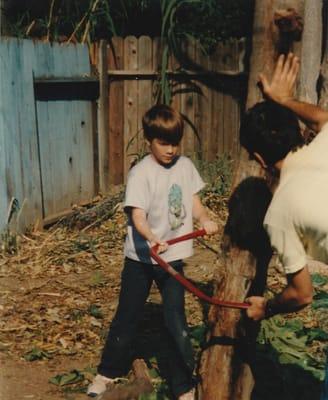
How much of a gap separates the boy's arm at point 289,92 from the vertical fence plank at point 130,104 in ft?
19.0

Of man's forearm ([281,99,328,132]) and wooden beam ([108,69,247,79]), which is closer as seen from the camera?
man's forearm ([281,99,328,132])

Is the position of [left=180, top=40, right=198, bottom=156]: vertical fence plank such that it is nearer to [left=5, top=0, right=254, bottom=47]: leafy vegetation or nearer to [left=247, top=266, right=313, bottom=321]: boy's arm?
[left=5, top=0, right=254, bottom=47]: leafy vegetation

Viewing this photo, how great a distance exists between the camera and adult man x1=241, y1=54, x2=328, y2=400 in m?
2.80

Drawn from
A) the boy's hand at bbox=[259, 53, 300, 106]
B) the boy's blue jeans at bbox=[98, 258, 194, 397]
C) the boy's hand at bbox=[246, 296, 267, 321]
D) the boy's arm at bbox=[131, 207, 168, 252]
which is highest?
the boy's hand at bbox=[259, 53, 300, 106]

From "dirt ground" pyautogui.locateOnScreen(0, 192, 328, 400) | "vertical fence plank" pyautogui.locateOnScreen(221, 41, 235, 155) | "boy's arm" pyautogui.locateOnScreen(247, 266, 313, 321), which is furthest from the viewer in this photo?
"vertical fence plank" pyautogui.locateOnScreen(221, 41, 235, 155)

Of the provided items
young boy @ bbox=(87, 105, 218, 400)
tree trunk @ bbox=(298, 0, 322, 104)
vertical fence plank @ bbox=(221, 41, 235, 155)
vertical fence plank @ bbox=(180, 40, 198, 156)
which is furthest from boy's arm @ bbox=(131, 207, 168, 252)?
vertical fence plank @ bbox=(221, 41, 235, 155)

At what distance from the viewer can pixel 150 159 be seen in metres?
4.14

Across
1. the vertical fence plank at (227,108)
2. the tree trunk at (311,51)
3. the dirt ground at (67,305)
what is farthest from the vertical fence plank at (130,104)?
the tree trunk at (311,51)

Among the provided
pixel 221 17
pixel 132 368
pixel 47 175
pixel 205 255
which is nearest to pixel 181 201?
pixel 132 368

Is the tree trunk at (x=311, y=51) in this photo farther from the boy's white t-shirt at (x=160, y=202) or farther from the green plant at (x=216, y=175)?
the boy's white t-shirt at (x=160, y=202)

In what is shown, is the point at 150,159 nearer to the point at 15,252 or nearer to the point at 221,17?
the point at 15,252

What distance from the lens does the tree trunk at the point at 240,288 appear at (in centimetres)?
333

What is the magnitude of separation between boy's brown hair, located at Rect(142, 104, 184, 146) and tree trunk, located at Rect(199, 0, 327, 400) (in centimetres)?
57

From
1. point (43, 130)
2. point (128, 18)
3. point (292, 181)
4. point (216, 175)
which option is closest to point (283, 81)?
point (292, 181)
